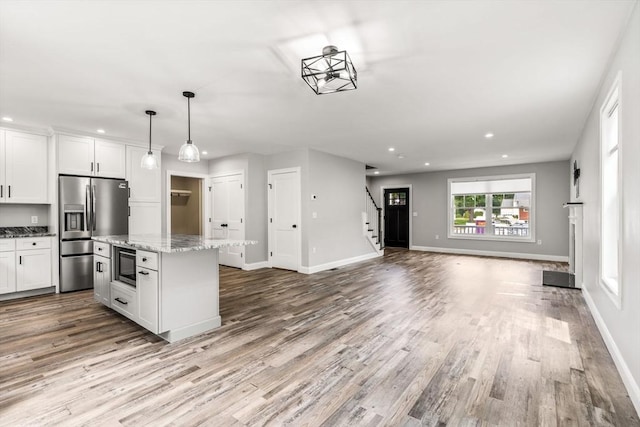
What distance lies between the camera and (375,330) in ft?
10.6

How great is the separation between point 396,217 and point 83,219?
8442 millimetres

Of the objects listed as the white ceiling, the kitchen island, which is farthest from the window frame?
the kitchen island

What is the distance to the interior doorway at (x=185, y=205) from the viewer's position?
8422mm

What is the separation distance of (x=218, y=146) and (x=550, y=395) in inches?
230

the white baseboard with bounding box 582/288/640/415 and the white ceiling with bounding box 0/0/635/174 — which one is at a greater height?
the white ceiling with bounding box 0/0/635/174

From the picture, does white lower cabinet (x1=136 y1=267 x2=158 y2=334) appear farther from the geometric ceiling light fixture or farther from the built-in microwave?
the geometric ceiling light fixture

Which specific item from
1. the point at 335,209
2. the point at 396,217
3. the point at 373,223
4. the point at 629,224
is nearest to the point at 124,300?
the point at 335,209

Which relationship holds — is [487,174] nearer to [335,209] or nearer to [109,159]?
[335,209]

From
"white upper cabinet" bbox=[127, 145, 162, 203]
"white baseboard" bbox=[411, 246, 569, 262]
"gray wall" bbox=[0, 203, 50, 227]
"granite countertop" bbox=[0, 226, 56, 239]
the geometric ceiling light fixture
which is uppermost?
the geometric ceiling light fixture

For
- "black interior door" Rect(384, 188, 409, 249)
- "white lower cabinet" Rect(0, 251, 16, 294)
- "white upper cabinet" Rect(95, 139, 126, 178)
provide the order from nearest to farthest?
"white lower cabinet" Rect(0, 251, 16, 294) → "white upper cabinet" Rect(95, 139, 126, 178) → "black interior door" Rect(384, 188, 409, 249)

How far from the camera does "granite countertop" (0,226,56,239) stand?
443 cm

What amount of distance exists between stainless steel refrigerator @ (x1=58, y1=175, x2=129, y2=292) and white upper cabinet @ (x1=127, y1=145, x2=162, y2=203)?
26 cm

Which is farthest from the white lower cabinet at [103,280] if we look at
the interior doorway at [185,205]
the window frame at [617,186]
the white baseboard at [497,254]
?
the white baseboard at [497,254]

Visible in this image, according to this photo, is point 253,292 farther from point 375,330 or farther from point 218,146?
point 218,146
